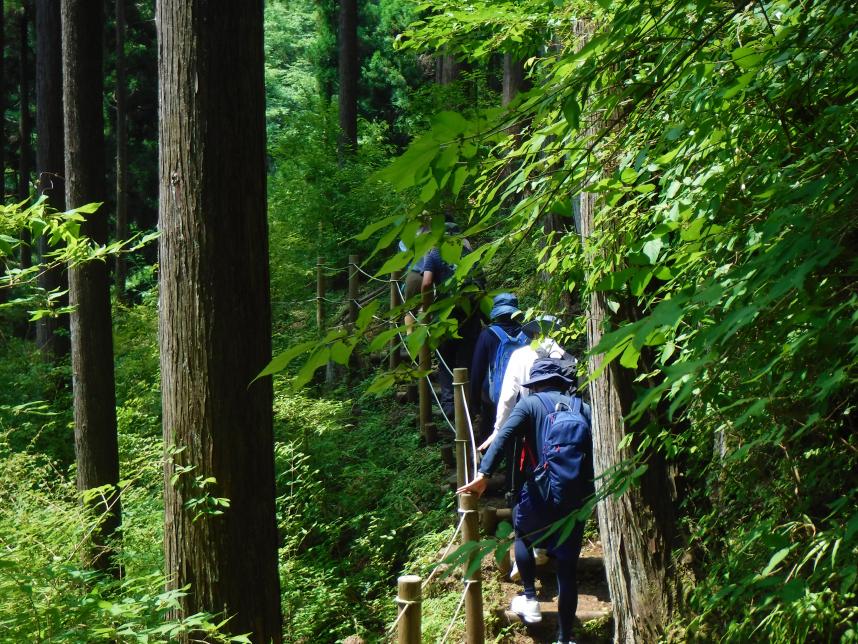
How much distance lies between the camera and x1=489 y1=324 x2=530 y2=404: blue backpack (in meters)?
6.54

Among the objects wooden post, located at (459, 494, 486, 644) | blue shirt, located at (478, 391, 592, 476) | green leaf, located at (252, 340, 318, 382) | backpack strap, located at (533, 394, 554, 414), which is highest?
green leaf, located at (252, 340, 318, 382)

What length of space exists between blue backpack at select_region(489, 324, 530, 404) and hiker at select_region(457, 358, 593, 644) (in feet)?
3.20

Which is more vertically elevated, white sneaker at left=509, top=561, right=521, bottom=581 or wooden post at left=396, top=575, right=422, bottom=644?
wooden post at left=396, top=575, right=422, bottom=644

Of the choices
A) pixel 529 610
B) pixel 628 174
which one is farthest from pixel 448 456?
pixel 628 174

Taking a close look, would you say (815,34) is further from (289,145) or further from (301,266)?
(289,145)

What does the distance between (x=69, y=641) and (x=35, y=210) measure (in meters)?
2.03

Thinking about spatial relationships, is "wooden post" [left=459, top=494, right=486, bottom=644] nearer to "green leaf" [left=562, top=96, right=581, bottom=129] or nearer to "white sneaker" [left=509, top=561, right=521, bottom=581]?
"white sneaker" [left=509, top=561, right=521, bottom=581]

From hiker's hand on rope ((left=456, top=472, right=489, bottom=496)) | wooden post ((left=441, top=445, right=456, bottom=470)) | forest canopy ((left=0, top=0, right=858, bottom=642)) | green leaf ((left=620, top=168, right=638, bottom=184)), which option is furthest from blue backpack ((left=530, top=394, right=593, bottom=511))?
wooden post ((left=441, top=445, right=456, bottom=470))

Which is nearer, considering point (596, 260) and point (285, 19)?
point (596, 260)

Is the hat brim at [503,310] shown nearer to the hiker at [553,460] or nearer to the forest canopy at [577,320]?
the hiker at [553,460]

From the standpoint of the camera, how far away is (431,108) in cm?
1623

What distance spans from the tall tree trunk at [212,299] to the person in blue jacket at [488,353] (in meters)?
3.07

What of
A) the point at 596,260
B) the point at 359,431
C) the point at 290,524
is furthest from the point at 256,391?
the point at 359,431

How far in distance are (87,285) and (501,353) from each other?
3.93 meters
